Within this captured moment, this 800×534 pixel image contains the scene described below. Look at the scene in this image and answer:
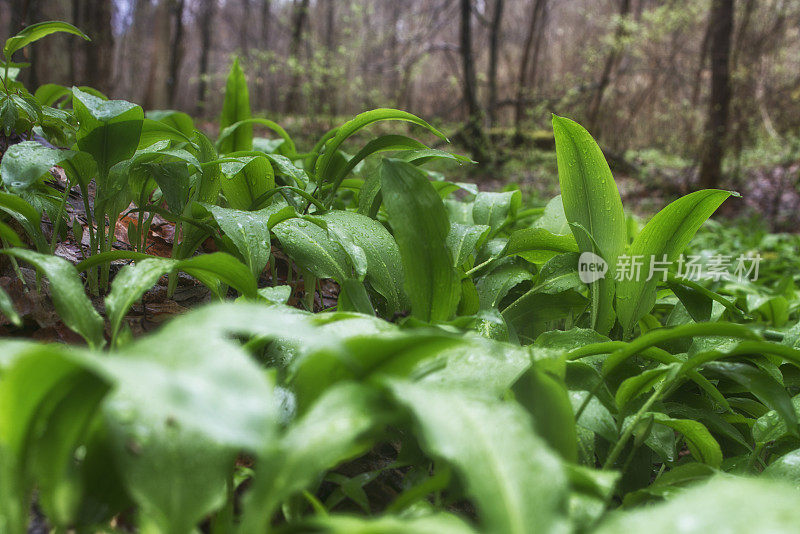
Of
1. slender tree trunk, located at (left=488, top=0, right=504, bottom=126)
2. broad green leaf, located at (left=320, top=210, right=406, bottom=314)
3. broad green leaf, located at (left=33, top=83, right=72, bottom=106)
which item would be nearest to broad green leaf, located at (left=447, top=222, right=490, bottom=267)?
broad green leaf, located at (left=320, top=210, right=406, bottom=314)

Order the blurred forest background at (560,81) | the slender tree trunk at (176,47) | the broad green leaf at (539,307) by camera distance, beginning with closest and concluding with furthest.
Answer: the broad green leaf at (539,307), the blurred forest background at (560,81), the slender tree trunk at (176,47)

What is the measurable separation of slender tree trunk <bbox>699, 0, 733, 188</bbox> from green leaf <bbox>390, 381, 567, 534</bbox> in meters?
6.72

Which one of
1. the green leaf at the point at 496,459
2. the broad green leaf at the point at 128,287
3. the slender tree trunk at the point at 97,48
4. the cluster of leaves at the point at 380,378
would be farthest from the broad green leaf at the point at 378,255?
the slender tree trunk at the point at 97,48

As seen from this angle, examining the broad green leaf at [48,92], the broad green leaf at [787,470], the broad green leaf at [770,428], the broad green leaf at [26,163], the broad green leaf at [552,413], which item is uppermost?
the broad green leaf at [48,92]

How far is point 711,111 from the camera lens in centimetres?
619

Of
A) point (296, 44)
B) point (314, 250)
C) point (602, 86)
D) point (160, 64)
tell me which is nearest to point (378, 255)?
point (314, 250)

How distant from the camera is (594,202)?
1.10 m

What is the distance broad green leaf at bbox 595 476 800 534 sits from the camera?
38 cm

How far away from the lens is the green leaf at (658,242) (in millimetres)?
1045

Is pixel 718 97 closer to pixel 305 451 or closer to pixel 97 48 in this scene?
pixel 97 48

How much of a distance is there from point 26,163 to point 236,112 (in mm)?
851

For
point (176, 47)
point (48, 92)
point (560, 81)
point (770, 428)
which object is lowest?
point (770, 428)

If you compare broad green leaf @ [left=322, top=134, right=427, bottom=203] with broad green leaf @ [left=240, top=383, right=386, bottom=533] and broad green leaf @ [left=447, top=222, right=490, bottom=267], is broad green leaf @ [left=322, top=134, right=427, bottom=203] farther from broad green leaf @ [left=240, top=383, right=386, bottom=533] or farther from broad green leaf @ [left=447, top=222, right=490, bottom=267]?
broad green leaf @ [left=240, top=383, right=386, bottom=533]

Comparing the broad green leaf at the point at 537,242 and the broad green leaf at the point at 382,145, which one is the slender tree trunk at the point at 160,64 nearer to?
the broad green leaf at the point at 382,145
